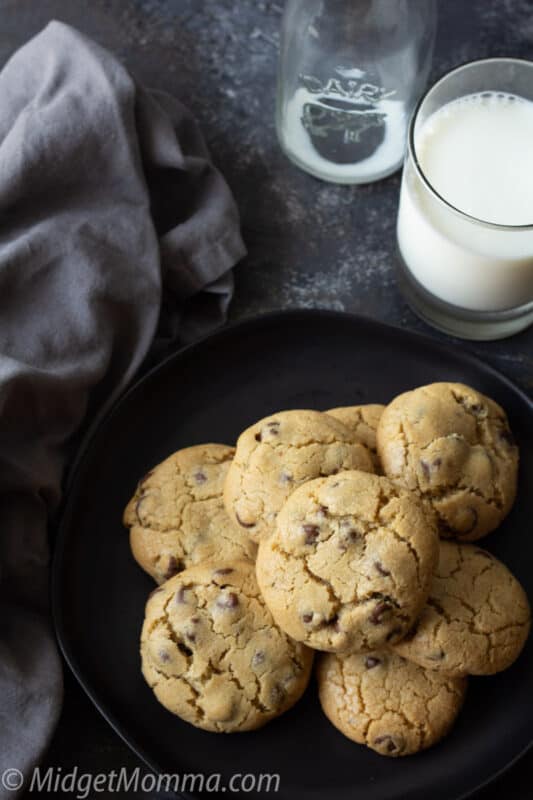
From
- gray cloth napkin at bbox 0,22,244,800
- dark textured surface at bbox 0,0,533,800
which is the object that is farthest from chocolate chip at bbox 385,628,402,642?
dark textured surface at bbox 0,0,533,800

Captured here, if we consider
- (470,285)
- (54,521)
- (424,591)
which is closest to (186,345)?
(54,521)

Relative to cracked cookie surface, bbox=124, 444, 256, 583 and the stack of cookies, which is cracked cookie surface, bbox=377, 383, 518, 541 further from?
cracked cookie surface, bbox=124, 444, 256, 583

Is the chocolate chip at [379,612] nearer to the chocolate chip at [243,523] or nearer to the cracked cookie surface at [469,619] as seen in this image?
the cracked cookie surface at [469,619]

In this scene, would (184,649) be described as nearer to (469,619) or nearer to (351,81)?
(469,619)

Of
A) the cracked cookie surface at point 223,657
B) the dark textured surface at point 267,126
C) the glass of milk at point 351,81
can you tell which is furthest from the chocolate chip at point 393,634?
the glass of milk at point 351,81

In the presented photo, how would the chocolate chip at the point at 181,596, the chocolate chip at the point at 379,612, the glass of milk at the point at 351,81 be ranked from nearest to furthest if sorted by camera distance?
the chocolate chip at the point at 379,612
the chocolate chip at the point at 181,596
the glass of milk at the point at 351,81

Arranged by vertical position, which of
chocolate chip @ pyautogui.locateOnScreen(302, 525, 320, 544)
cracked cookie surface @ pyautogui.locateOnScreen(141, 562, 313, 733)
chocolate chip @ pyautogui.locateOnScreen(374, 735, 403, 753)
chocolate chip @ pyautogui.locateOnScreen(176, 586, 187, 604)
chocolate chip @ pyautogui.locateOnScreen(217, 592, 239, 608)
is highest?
chocolate chip @ pyautogui.locateOnScreen(302, 525, 320, 544)
